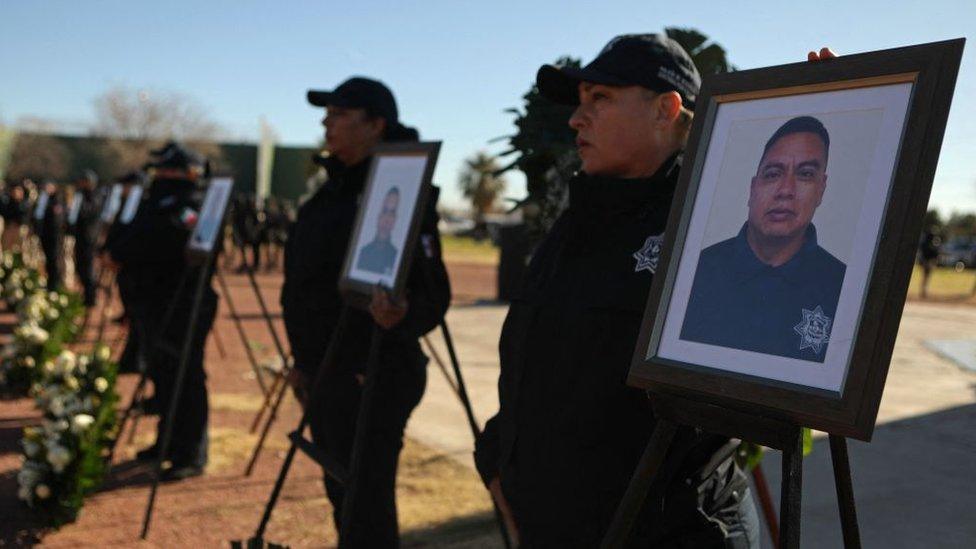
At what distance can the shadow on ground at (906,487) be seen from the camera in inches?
123

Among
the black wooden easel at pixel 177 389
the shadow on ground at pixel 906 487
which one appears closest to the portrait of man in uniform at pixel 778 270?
the shadow on ground at pixel 906 487

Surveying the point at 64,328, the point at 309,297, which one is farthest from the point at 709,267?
the point at 64,328

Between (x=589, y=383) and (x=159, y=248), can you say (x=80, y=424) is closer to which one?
(x=159, y=248)

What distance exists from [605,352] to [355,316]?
1892mm

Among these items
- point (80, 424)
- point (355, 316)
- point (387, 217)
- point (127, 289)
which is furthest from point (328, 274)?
point (127, 289)

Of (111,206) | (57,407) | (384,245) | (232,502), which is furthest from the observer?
(111,206)

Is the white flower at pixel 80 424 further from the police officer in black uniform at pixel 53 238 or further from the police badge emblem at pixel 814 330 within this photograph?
the police officer in black uniform at pixel 53 238

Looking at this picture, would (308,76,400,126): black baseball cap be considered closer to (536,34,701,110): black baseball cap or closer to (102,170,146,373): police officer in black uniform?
(536,34,701,110): black baseball cap

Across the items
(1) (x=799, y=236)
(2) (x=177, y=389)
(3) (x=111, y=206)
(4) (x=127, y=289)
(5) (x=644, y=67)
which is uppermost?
(5) (x=644, y=67)

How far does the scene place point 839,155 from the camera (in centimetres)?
149

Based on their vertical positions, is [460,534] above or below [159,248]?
below

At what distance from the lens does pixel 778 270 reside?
151 cm

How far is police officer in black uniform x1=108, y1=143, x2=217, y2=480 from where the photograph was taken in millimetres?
5520

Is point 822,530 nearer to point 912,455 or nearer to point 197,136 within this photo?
point 912,455
